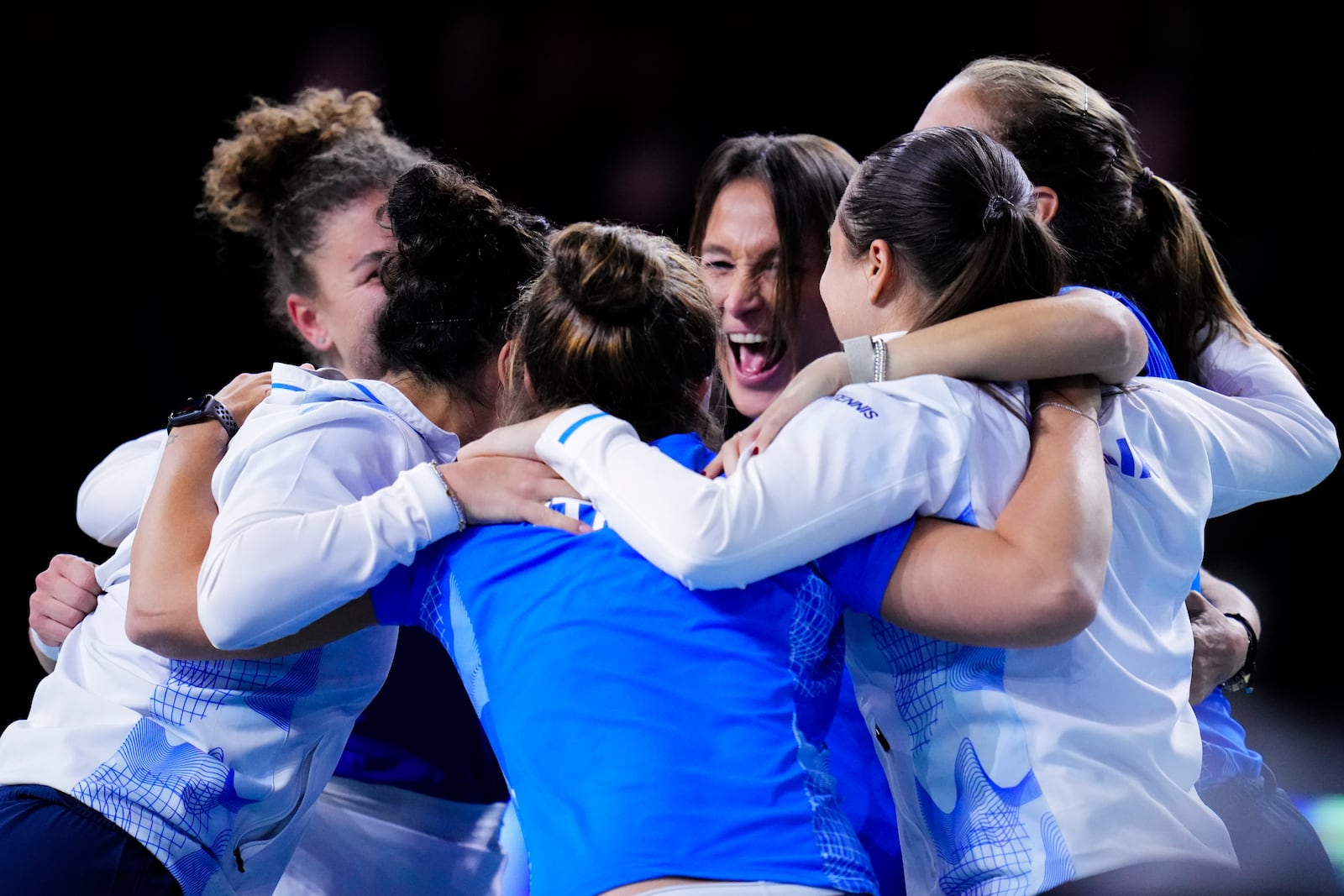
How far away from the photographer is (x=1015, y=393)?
1.31 meters

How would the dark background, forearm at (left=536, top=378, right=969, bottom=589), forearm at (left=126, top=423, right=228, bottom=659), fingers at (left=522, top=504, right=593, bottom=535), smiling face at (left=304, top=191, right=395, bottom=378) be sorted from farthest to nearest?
the dark background, smiling face at (left=304, top=191, right=395, bottom=378), forearm at (left=126, top=423, right=228, bottom=659), fingers at (left=522, top=504, right=593, bottom=535), forearm at (left=536, top=378, right=969, bottom=589)

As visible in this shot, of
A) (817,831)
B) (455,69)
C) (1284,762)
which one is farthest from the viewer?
(455,69)

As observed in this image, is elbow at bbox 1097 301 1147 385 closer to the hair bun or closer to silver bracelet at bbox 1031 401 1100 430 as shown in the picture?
silver bracelet at bbox 1031 401 1100 430

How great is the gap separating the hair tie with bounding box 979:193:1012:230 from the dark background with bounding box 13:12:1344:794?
1.83 meters

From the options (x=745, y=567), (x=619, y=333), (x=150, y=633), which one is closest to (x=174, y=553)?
(x=150, y=633)

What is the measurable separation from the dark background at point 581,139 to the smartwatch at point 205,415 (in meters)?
1.35

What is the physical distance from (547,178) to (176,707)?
7.38ft

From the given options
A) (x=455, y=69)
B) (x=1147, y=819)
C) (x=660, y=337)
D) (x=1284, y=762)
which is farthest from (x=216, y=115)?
(x=1284, y=762)

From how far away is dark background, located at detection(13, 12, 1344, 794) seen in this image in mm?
2924

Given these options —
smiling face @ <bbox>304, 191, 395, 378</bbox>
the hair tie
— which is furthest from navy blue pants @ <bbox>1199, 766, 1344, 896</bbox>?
smiling face @ <bbox>304, 191, 395, 378</bbox>

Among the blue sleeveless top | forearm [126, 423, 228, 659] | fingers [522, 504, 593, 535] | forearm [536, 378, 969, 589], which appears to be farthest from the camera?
the blue sleeveless top

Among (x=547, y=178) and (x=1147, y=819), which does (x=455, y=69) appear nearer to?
(x=547, y=178)

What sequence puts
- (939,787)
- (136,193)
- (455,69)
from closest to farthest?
1. (939,787)
2. (136,193)
3. (455,69)

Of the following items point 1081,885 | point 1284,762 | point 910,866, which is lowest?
point 1284,762
